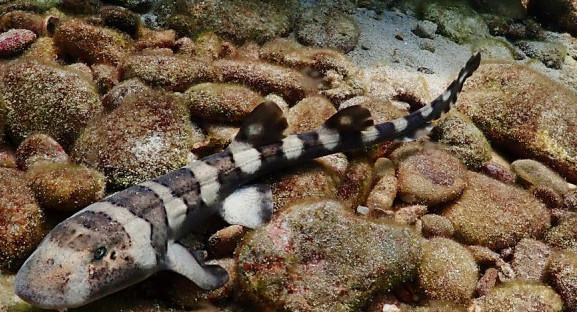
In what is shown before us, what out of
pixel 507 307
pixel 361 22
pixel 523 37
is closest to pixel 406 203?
pixel 507 307

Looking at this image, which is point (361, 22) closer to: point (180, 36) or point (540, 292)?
point (180, 36)

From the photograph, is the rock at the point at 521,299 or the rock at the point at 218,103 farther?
the rock at the point at 218,103

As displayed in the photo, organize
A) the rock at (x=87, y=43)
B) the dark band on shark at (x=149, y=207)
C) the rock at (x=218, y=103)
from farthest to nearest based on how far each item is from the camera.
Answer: the rock at (x=87, y=43)
the rock at (x=218, y=103)
the dark band on shark at (x=149, y=207)

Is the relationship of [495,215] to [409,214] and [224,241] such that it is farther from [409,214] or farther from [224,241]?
[224,241]

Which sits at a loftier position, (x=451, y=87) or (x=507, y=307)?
A: (x=451, y=87)

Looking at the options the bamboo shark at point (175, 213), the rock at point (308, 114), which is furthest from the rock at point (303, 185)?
the rock at point (308, 114)

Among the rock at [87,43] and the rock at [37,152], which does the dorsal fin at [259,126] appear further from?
the rock at [87,43]

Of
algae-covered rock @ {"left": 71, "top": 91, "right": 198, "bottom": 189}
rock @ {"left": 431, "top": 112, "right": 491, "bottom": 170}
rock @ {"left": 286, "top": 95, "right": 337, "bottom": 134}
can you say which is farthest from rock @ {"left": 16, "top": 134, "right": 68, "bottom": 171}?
rock @ {"left": 431, "top": 112, "right": 491, "bottom": 170}
